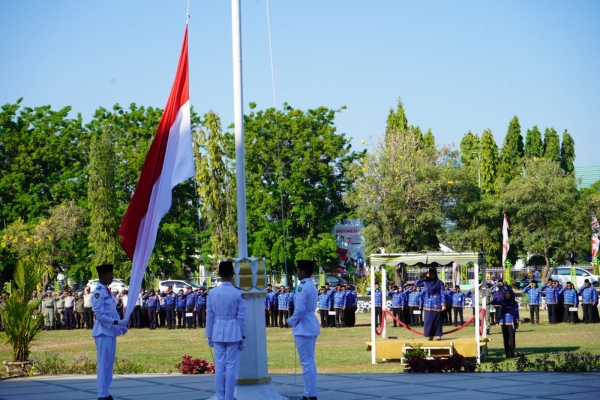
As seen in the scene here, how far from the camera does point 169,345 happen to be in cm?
2491

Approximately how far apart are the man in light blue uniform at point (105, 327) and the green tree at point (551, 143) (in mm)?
68972

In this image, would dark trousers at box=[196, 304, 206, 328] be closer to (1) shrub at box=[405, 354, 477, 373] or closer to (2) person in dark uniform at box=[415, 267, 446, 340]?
(2) person in dark uniform at box=[415, 267, 446, 340]

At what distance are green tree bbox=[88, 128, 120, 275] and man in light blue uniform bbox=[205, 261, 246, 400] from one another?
42032 millimetres

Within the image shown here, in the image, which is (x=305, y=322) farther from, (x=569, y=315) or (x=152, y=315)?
(x=152, y=315)

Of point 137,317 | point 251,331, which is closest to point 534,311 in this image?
point 137,317

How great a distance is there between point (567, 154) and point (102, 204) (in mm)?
46405

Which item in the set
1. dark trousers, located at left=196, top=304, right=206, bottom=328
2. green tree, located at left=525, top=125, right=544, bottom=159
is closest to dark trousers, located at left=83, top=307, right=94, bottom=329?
dark trousers, located at left=196, top=304, right=206, bottom=328

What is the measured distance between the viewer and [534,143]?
253ft

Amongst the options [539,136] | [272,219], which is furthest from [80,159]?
[539,136]

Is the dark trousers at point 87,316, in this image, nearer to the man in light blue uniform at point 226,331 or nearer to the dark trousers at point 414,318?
the dark trousers at point 414,318

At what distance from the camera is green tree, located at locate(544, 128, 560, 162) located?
251 ft

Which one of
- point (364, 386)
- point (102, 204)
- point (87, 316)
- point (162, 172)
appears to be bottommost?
point (364, 386)

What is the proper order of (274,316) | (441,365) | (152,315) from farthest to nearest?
(152,315)
(274,316)
(441,365)

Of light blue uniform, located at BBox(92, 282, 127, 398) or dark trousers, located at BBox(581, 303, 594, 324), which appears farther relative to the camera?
dark trousers, located at BBox(581, 303, 594, 324)
